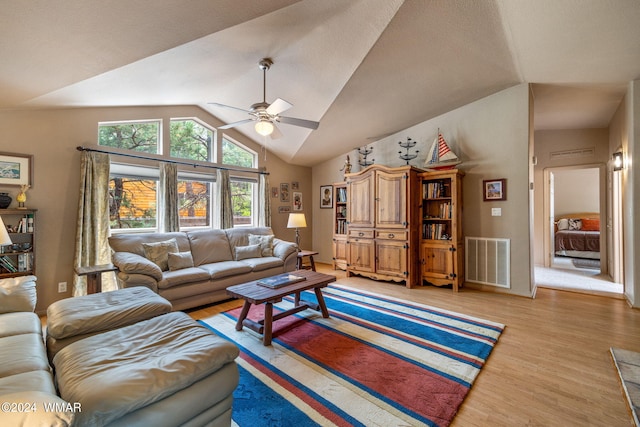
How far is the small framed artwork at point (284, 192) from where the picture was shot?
6.23 m

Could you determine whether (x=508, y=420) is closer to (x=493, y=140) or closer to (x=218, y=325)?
(x=218, y=325)

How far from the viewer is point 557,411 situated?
1729mm

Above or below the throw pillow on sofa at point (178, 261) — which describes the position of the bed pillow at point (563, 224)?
above

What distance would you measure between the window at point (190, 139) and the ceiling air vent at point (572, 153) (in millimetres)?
6728

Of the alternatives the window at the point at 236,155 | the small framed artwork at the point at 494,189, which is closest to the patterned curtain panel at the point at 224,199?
the window at the point at 236,155

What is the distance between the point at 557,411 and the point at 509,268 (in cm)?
271

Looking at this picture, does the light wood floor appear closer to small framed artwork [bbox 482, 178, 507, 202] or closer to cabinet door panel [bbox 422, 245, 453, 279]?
cabinet door panel [bbox 422, 245, 453, 279]

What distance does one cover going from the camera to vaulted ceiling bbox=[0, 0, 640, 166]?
6.48 ft

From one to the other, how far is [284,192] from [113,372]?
5175 millimetres

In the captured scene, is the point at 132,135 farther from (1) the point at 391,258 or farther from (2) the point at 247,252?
(1) the point at 391,258

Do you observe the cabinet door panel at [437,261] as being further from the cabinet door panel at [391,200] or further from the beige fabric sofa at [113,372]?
the beige fabric sofa at [113,372]

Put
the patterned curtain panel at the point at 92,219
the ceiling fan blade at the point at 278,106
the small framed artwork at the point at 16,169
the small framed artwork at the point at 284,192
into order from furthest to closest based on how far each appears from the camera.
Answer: the small framed artwork at the point at 284,192
the patterned curtain panel at the point at 92,219
the small framed artwork at the point at 16,169
the ceiling fan blade at the point at 278,106

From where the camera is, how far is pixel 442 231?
4.50 metres

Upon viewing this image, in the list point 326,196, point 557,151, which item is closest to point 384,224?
point 326,196
